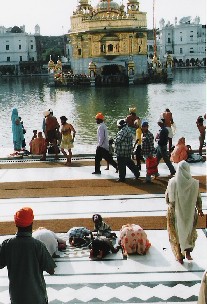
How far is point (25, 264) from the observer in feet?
13.6

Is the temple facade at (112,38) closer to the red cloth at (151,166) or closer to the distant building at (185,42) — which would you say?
the distant building at (185,42)

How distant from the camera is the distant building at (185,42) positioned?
8838 cm

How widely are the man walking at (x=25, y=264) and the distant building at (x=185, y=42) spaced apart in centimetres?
8512

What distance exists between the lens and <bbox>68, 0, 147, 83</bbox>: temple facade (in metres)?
54.2

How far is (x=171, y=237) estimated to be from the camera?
20.3ft

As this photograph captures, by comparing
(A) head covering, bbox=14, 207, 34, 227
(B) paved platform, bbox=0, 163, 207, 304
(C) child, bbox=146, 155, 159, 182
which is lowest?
(B) paved platform, bbox=0, 163, 207, 304

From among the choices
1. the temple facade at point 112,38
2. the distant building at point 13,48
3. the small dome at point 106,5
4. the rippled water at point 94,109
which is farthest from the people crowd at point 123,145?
the distant building at point 13,48

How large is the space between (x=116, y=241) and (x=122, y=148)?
9.36 feet

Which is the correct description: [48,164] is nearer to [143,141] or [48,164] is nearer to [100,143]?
[100,143]

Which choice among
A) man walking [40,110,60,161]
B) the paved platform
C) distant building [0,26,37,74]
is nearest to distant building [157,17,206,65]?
distant building [0,26,37,74]

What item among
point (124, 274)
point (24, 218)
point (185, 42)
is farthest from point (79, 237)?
point (185, 42)

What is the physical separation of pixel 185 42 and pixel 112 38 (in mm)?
36831

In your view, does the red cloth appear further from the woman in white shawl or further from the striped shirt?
the woman in white shawl

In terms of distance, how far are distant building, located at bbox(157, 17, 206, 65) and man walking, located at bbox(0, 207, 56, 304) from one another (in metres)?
85.1
